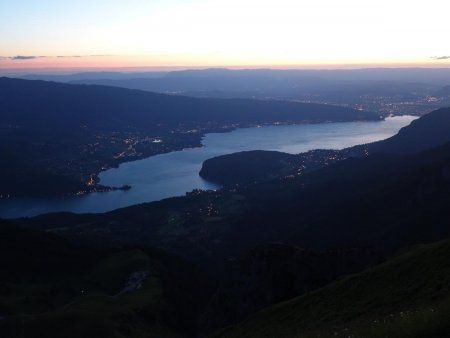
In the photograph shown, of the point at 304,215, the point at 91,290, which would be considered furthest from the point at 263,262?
the point at 304,215

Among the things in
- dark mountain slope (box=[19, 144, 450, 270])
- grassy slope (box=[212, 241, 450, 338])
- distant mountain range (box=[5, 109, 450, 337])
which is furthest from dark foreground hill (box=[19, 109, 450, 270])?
grassy slope (box=[212, 241, 450, 338])

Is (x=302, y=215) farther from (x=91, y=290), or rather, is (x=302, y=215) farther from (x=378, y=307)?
(x=378, y=307)

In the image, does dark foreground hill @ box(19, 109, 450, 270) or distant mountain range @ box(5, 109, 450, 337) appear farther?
dark foreground hill @ box(19, 109, 450, 270)

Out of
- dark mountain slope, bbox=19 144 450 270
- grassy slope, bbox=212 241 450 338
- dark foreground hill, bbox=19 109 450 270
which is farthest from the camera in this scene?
dark foreground hill, bbox=19 109 450 270

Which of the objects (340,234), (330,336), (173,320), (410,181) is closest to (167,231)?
(340,234)

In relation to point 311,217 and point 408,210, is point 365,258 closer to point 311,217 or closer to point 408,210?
point 408,210

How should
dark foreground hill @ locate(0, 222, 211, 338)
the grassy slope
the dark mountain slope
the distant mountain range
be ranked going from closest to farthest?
the grassy slope, the distant mountain range, dark foreground hill @ locate(0, 222, 211, 338), the dark mountain slope

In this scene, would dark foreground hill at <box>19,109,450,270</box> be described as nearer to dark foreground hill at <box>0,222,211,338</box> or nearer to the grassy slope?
dark foreground hill at <box>0,222,211,338</box>

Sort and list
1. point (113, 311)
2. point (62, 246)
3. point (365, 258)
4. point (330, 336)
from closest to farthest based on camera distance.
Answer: point (330, 336), point (365, 258), point (113, 311), point (62, 246)

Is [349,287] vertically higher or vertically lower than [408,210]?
higher
